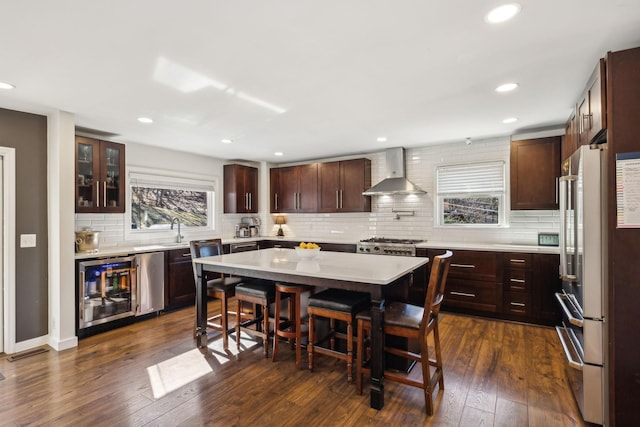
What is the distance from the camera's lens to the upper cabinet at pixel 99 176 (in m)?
3.83

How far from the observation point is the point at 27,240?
130 inches

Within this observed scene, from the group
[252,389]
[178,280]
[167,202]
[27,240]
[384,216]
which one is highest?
[167,202]

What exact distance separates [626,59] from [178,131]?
4.24 meters

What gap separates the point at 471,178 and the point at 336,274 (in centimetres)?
338

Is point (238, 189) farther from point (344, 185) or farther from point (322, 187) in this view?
point (344, 185)

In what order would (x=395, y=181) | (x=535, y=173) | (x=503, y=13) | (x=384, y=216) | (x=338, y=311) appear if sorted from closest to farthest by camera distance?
1. (x=503, y=13)
2. (x=338, y=311)
3. (x=535, y=173)
4. (x=395, y=181)
5. (x=384, y=216)

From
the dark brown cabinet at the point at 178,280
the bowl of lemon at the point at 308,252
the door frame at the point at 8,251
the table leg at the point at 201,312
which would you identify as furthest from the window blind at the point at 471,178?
the door frame at the point at 8,251

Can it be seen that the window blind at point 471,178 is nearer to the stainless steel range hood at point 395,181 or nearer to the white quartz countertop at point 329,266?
the stainless steel range hood at point 395,181

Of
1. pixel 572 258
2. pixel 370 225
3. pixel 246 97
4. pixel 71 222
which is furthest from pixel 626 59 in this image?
pixel 71 222

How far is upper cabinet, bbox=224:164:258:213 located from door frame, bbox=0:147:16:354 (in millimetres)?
3108

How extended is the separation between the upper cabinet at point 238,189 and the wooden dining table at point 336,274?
7.96 feet

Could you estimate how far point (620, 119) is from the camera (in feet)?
6.38

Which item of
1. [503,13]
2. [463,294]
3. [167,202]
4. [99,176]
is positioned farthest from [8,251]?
[463,294]

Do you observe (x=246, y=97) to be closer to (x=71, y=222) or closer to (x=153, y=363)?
(x=71, y=222)
